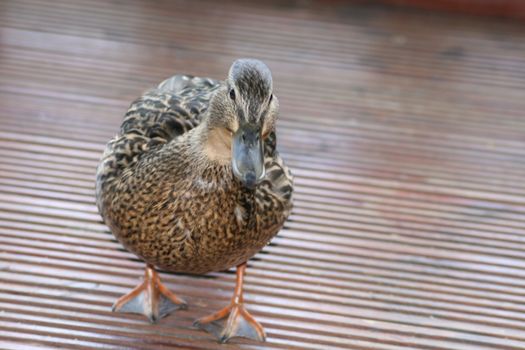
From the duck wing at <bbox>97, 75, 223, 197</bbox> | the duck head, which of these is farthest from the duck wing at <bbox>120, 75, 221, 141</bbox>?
the duck head

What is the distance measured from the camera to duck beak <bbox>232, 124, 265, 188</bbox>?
1583mm

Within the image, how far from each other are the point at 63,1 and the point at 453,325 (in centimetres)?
235

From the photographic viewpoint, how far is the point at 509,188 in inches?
107

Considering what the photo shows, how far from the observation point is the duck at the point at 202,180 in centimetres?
161

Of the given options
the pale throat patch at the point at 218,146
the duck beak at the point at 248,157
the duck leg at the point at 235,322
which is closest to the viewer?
the duck beak at the point at 248,157

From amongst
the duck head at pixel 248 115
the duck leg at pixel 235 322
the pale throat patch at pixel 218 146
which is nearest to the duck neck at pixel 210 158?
the pale throat patch at pixel 218 146

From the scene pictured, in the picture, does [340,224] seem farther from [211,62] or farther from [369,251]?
[211,62]

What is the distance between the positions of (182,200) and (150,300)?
42cm

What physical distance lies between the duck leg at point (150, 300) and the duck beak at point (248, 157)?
0.64 meters

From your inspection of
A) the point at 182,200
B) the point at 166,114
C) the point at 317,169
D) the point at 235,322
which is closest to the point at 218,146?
the point at 182,200

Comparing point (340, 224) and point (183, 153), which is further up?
point (183, 153)

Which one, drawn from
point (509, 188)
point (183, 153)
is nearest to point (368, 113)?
point (509, 188)

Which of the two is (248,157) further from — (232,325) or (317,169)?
(317,169)

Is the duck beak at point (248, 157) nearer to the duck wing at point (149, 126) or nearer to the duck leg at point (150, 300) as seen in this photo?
the duck wing at point (149, 126)
